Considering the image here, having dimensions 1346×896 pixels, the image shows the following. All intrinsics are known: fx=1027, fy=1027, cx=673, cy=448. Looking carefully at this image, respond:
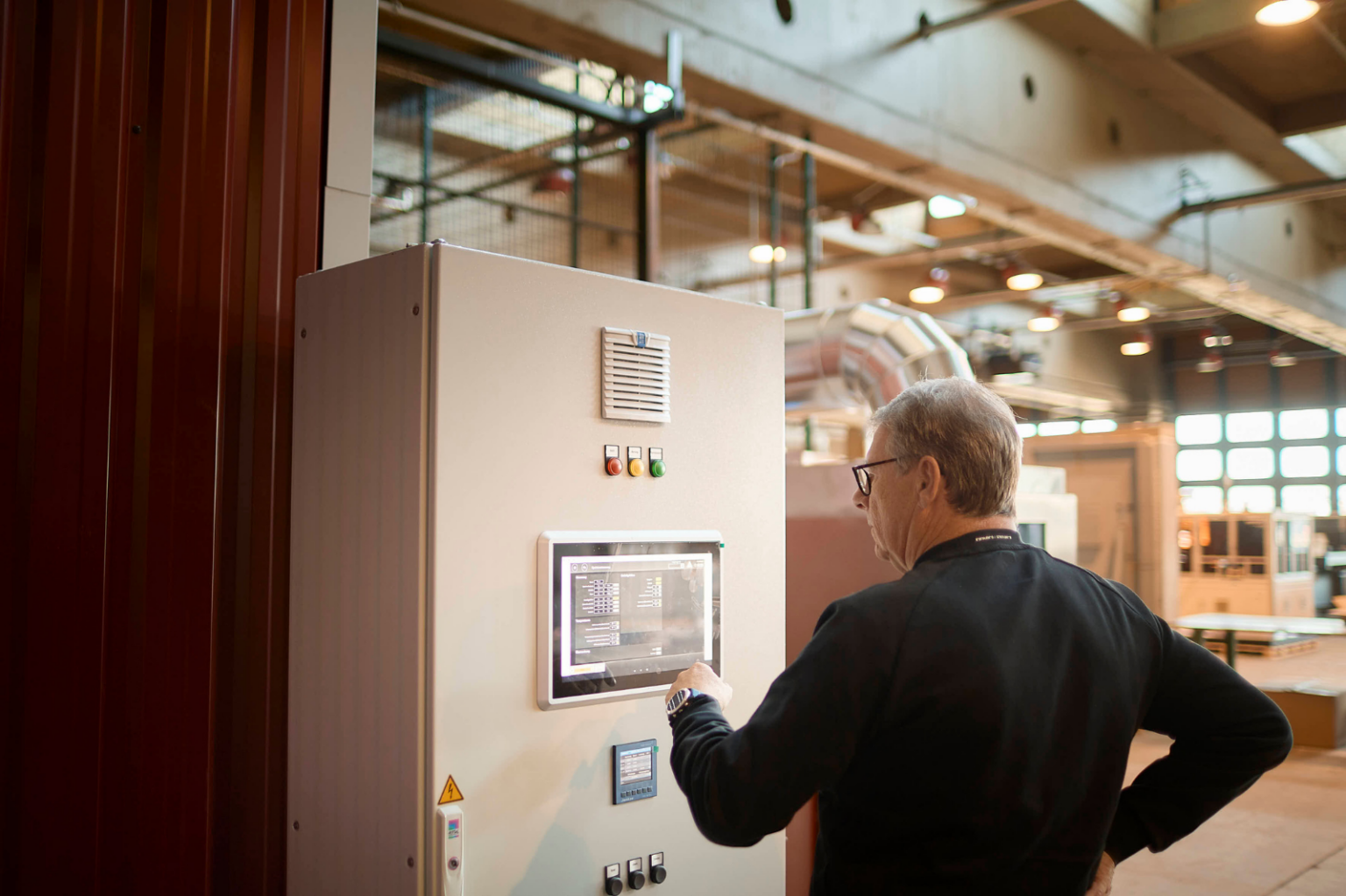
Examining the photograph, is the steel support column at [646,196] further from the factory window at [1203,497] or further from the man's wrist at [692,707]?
the factory window at [1203,497]

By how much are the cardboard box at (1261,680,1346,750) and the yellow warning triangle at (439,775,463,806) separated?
634 centimetres

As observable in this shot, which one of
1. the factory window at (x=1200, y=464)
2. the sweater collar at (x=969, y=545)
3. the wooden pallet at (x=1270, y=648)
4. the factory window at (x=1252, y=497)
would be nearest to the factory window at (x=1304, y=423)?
the factory window at (x=1252, y=497)

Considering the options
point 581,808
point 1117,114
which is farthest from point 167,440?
point 1117,114

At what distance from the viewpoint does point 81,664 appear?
197 cm

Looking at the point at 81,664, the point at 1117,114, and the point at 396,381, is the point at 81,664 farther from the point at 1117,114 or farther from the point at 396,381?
the point at 1117,114

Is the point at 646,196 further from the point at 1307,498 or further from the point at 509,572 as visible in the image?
the point at 1307,498

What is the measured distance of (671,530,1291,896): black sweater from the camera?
4.13ft

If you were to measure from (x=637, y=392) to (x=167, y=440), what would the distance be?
948mm

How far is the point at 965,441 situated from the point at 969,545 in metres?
0.14

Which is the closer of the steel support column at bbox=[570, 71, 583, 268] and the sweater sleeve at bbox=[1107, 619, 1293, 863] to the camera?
the sweater sleeve at bbox=[1107, 619, 1293, 863]

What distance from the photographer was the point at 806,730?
49.2 inches

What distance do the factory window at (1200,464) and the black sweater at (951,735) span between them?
18.3m

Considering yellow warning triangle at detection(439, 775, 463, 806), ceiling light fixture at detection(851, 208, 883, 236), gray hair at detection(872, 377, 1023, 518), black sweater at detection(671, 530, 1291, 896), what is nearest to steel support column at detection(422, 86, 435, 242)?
yellow warning triangle at detection(439, 775, 463, 806)

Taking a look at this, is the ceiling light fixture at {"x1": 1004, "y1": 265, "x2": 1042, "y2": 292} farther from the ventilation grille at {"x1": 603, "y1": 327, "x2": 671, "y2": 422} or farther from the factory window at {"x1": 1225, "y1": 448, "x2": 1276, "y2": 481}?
the factory window at {"x1": 1225, "y1": 448, "x2": 1276, "y2": 481}
